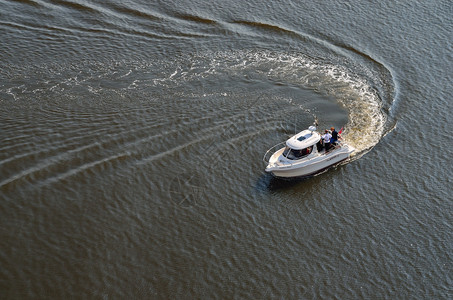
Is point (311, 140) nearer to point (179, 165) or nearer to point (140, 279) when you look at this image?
point (179, 165)

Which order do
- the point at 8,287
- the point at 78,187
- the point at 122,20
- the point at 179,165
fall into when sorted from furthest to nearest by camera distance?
1. the point at 122,20
2. the point at 179,165
3. the point at 78,187
4. the point at 8,287

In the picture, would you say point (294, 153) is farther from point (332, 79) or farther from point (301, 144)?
point (332, 79)

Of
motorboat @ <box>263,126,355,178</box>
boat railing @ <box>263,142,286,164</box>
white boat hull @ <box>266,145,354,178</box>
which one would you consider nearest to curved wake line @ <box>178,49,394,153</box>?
white boat hull @ <box>266,145,354,178</box>

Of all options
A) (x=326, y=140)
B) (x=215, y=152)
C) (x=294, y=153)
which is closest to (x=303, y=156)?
(x=294, y=153)

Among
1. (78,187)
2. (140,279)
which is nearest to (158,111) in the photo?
(78,187)

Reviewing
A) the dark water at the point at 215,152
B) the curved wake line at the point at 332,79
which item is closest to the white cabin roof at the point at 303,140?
the dark water at the point at 215,152

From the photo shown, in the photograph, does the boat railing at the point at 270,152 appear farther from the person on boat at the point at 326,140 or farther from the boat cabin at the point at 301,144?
the person on boat at the point at 326,140
